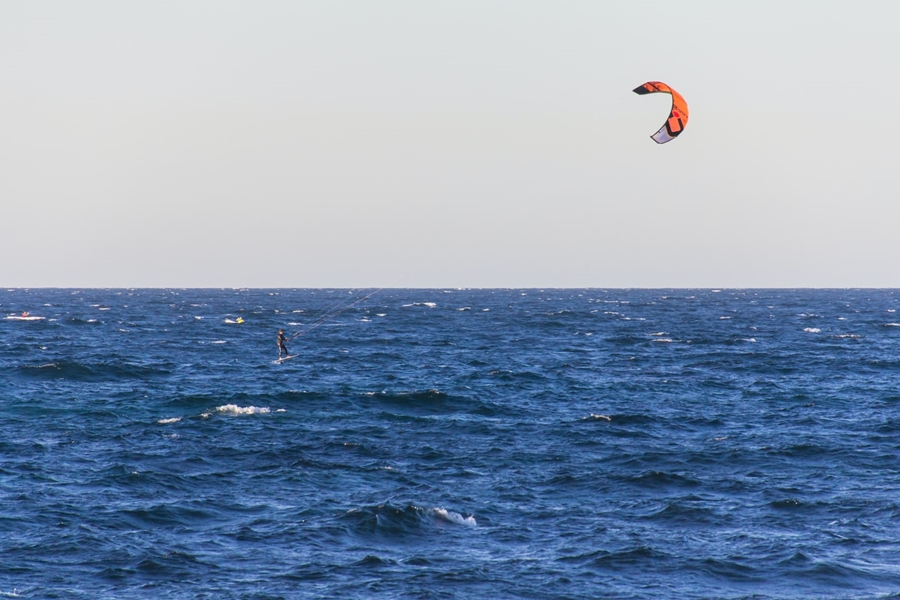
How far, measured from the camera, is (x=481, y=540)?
81.0 ft

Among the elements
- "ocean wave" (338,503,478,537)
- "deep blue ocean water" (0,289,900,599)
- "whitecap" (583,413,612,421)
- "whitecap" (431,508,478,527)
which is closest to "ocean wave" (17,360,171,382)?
"deep blue ocean water" (0,289,900,599)

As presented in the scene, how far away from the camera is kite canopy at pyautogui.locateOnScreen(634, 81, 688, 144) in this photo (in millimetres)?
36341

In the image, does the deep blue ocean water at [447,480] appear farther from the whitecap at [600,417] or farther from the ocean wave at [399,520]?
the whitecap at [600,417]

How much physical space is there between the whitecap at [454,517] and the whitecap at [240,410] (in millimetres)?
18370

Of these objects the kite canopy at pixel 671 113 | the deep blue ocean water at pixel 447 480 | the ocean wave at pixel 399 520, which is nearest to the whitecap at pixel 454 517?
the ocean wave at pixel 399 520

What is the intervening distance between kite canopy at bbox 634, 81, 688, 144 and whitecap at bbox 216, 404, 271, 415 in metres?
21.1

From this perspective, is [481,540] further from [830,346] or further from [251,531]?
[830,346]

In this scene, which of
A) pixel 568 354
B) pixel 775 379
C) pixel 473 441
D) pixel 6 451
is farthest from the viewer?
pixel 568 354

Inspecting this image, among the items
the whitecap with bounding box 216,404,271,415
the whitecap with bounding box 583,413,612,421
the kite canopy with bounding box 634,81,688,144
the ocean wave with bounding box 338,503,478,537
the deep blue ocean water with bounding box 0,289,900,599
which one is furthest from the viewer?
the whitecap with bounding box 216,404,271,415

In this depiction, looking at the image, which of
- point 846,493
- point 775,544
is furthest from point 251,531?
point 846,493

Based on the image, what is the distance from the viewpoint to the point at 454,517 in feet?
87.2

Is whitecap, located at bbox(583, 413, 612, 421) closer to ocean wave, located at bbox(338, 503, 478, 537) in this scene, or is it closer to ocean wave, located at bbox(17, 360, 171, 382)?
ocean wave, located at bbox(338, 503, 478, 537)

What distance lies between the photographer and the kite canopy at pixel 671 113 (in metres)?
36.3

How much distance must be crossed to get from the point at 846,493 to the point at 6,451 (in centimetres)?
2821
